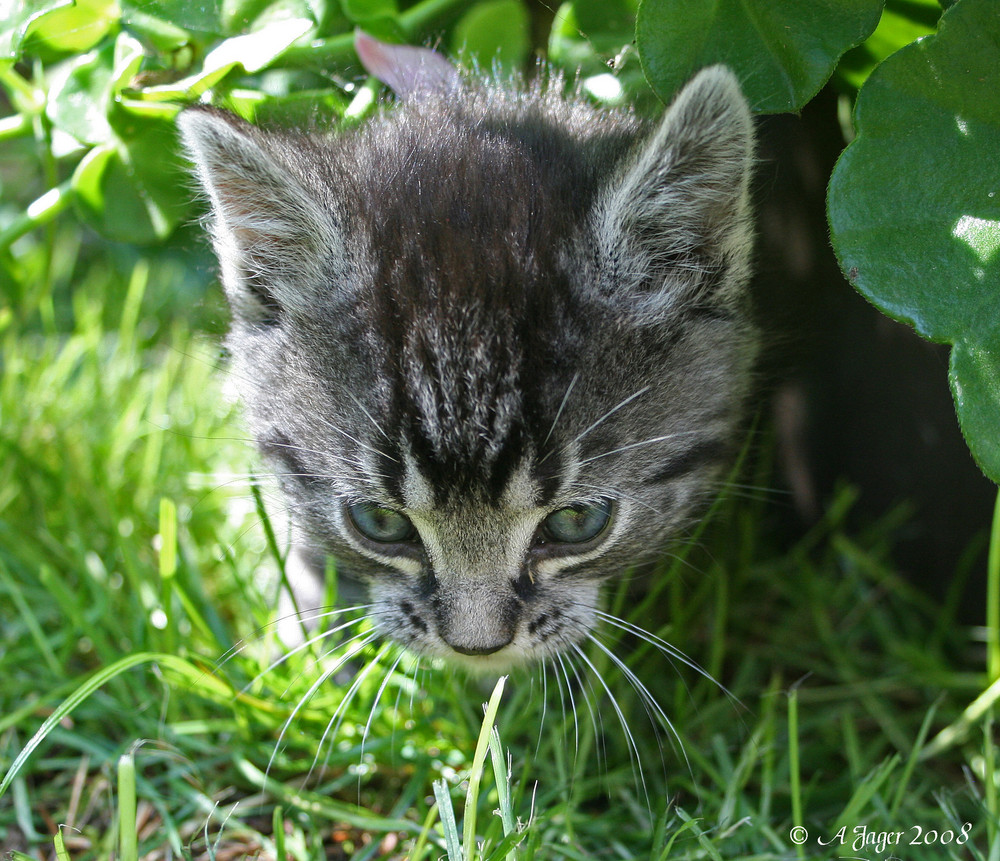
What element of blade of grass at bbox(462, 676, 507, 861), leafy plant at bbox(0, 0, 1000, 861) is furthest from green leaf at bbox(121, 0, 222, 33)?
blade of grass at bbox(462, 676, 507, 861)

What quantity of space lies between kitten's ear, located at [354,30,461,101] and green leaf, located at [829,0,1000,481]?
90cm

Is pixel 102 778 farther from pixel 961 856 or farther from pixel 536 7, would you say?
pixel 536 7

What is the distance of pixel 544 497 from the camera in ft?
5.24

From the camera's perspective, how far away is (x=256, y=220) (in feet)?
5.66

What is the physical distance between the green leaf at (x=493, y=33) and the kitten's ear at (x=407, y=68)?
0.14 metres

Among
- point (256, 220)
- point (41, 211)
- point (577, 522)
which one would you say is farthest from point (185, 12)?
point (577, 522)

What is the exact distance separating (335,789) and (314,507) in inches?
25.5

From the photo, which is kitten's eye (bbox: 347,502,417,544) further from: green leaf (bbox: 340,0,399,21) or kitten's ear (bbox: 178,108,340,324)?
green leaf (bbox: 340,0,399,21)

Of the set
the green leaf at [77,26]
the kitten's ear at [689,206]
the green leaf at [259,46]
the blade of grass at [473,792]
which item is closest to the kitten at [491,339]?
the kitten's ear at [689,206]

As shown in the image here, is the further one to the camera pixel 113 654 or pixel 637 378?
pixel 113 654

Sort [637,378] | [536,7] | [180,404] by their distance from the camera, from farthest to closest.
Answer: [180,404]
[536,7]
[637,378]

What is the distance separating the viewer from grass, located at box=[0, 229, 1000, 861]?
5.87 feet

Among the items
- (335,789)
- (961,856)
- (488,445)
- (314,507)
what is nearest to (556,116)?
(488,445)

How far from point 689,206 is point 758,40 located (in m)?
0.31
